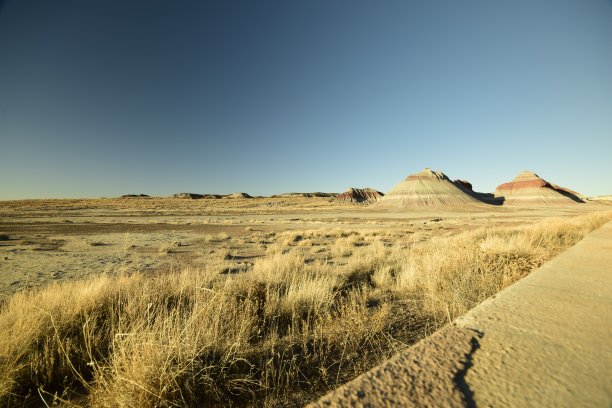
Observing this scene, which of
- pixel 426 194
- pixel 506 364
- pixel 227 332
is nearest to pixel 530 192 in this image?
pixel 426 194

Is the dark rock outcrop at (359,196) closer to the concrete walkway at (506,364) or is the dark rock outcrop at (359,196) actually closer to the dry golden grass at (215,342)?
the dry golden grass at (215,342)

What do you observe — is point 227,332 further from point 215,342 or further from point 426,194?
point 426,194

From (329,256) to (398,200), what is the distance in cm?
7563

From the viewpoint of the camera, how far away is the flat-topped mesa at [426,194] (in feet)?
261

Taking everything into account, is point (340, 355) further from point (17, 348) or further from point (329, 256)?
point (329, 256)

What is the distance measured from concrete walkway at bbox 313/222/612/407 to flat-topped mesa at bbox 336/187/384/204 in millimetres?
111107

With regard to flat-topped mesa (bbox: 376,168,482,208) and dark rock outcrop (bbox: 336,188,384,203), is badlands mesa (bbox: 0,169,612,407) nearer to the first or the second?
flat-topped mesa (bbox: 376,168,482,208)

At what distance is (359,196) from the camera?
393 ft

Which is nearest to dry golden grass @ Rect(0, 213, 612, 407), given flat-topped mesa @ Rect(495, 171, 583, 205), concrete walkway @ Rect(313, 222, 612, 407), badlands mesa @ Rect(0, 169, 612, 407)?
badlands mesa @ Rect(0, 169, 612, 407)

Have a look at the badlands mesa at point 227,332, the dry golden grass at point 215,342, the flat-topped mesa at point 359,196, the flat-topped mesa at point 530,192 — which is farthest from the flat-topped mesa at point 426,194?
the dry golden grass at point 215,342

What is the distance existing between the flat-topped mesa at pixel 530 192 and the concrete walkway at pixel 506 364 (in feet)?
372

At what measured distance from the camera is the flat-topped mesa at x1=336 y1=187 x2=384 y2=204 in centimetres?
11381

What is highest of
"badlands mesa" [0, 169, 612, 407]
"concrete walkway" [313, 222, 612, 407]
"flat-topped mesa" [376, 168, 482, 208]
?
"flat-topped mesa" [376, 168, 482, 208]

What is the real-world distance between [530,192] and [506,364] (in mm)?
122410
